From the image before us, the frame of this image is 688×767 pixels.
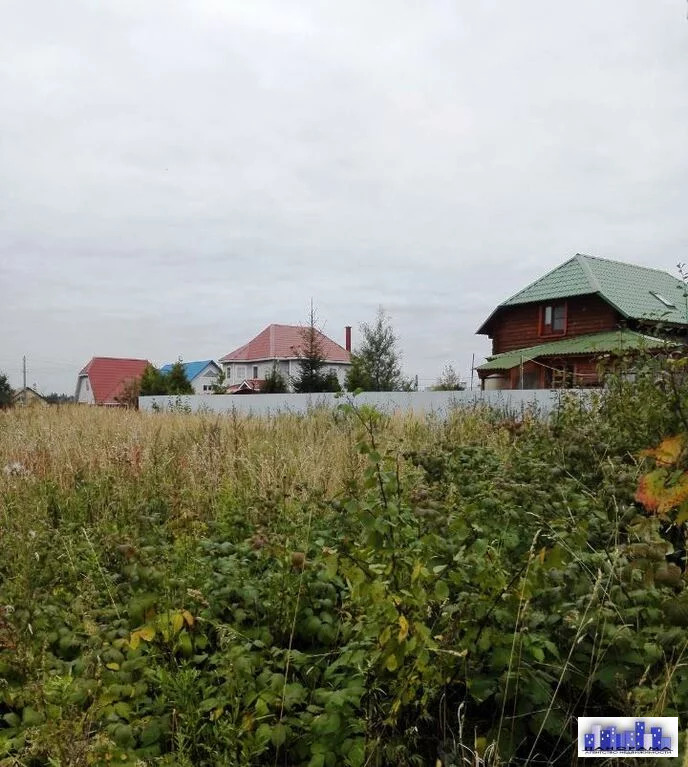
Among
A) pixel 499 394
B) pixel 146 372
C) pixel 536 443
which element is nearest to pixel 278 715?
pixel 536 443

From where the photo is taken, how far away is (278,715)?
1789 mm

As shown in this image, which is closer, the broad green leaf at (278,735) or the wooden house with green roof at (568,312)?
the broad green leaf at (278,735)

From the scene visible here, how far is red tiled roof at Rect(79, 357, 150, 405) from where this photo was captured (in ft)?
160

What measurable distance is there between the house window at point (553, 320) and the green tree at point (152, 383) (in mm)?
16880

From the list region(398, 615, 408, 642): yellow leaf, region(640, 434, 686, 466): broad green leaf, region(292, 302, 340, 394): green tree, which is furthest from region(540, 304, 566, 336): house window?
region(398, 615, 408, 642): yellow leaf

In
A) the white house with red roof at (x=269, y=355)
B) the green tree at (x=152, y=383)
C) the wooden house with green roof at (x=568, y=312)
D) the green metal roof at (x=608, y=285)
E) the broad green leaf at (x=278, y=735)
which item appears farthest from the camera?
the white house with red roof at (x=269, y=355)

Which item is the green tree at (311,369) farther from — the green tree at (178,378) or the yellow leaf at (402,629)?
the yellow leaf at (402,629)

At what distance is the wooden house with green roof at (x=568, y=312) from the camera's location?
22.3 metres

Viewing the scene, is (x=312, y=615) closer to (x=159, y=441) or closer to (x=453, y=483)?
(x=453, y=483)

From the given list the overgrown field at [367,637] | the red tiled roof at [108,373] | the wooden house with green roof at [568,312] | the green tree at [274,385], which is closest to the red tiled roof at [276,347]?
the red tiled roof at [108,373]

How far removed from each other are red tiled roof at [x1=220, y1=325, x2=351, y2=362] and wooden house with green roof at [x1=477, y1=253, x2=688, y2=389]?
17537mm

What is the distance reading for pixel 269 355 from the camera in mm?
41938

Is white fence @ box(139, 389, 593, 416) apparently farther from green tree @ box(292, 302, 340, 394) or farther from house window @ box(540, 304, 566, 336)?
house window @ box(540, 304, 566, 336)

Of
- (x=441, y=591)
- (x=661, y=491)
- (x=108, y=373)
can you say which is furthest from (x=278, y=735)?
(x=108, y=373)
